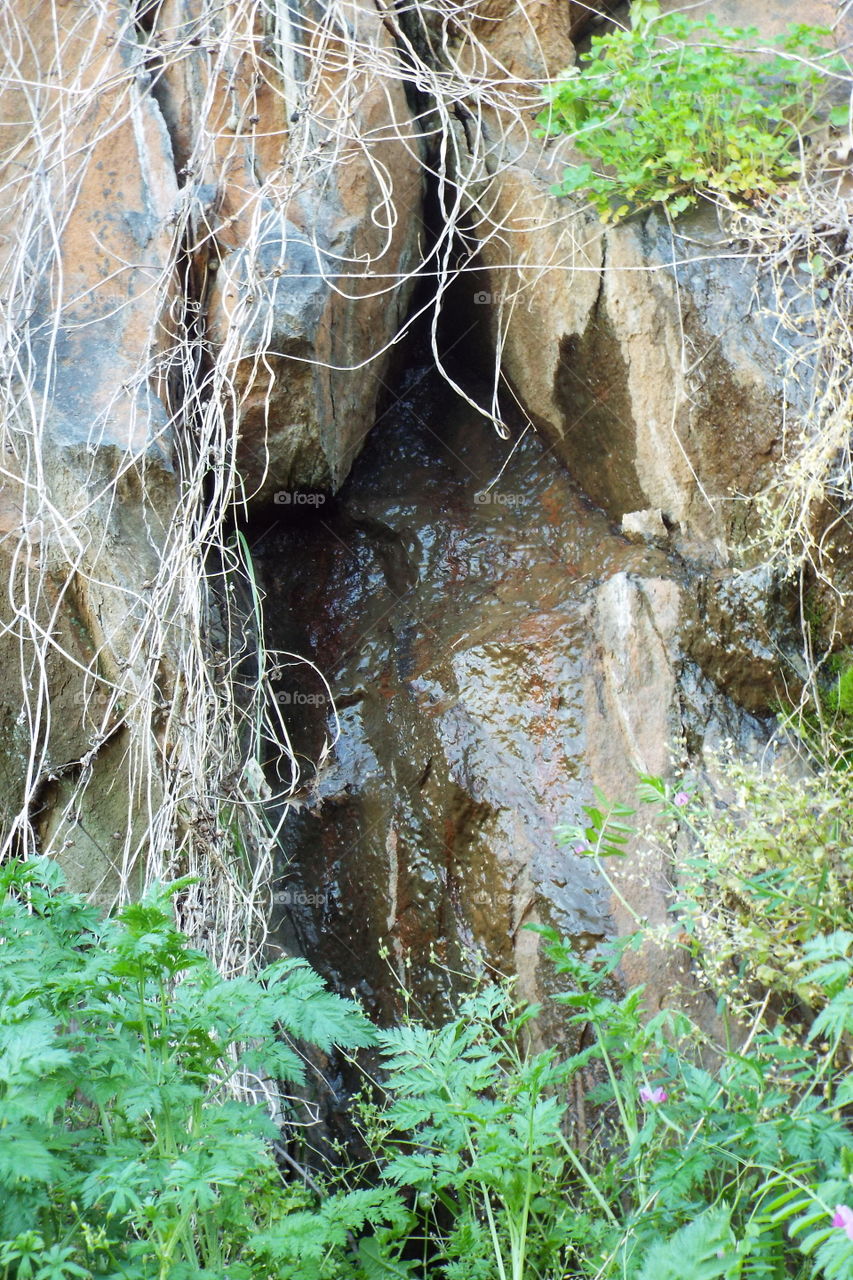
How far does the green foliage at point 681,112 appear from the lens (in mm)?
3094

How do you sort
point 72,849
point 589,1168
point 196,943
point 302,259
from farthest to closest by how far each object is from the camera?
1. point 302,259
2. point 72,849
3. point 196,943
4. point 589,1168

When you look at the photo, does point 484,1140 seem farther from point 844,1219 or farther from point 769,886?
point 769,886

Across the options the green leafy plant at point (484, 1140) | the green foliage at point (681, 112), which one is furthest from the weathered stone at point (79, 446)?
the green foliage at point (681, 112)

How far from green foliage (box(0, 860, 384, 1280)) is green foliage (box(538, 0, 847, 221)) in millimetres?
2552

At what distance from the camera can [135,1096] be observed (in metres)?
1.69

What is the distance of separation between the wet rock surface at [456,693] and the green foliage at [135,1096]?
897 millimetres

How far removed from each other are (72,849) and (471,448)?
1924mm

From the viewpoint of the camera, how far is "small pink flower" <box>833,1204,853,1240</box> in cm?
140

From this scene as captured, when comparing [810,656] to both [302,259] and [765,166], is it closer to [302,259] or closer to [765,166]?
[765,166]

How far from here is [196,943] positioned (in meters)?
2.76

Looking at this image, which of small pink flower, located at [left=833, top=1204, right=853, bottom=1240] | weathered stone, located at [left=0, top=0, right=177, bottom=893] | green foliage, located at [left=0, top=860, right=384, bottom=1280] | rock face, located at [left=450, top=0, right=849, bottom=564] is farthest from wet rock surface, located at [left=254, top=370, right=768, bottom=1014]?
small pink flower, located at [left=833, top=1204, right=853, bottom=1240]

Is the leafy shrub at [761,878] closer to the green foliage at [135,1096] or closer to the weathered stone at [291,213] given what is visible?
the green foliage at [135,1096]

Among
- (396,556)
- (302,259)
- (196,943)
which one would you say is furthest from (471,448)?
(196,943)

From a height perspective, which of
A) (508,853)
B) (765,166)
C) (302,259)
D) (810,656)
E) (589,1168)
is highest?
(765,166)
